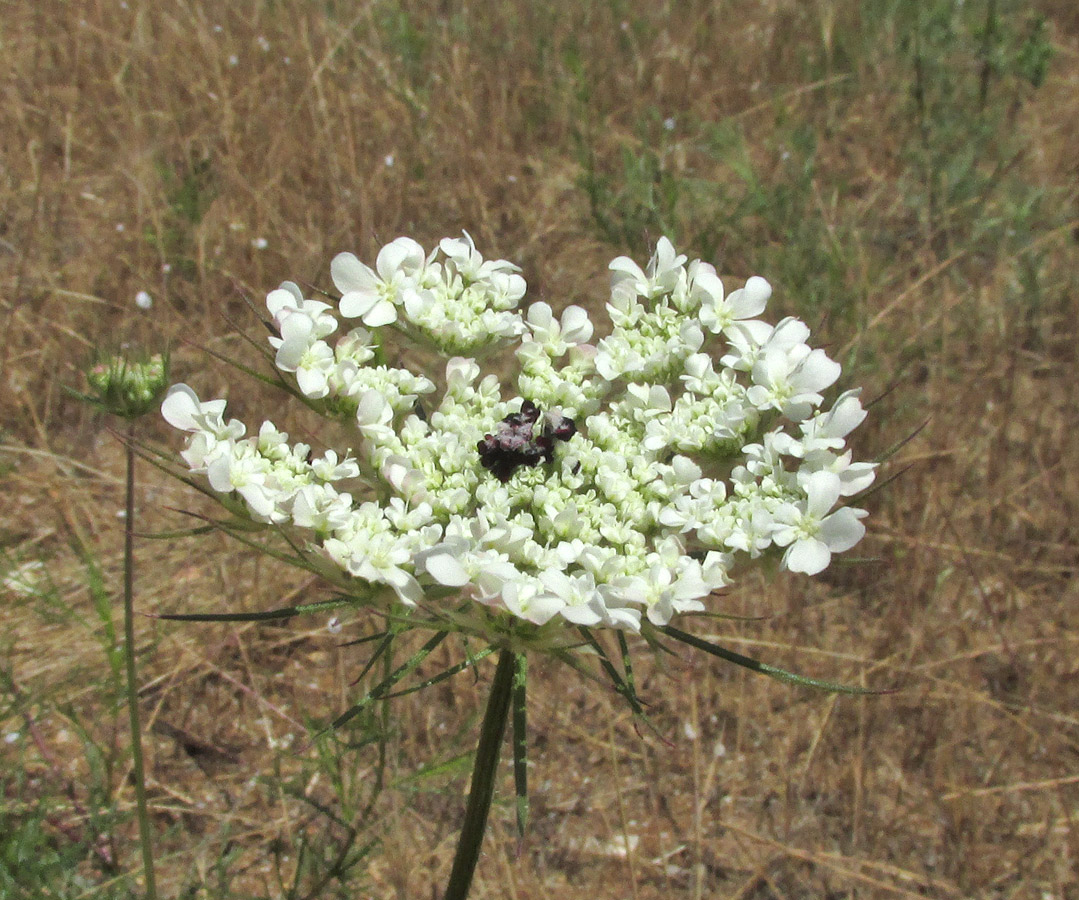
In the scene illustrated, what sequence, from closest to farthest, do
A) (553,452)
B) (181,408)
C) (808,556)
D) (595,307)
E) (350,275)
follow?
(808,556), (181,408), (553,452), (350,275), (595,307)

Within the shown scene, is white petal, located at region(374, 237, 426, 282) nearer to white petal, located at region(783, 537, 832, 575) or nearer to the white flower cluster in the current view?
the white flower cluster

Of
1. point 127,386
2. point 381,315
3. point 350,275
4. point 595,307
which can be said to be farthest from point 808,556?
point 595,307

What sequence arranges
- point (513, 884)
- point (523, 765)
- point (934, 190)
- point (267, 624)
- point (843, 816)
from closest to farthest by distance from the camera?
point (523, 765) < point (513, 884) < point (843, 816) < point (267, 624) < point (934, 190)

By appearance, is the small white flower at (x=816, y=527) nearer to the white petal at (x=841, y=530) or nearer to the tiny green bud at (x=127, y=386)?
the white petal at (x=841, y=530)

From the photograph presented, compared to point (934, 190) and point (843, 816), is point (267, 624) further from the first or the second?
point (934, 190)

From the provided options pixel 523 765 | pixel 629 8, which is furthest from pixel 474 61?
pixel 523 765

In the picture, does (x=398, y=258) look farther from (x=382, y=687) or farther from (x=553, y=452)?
(x=382, y=687)
